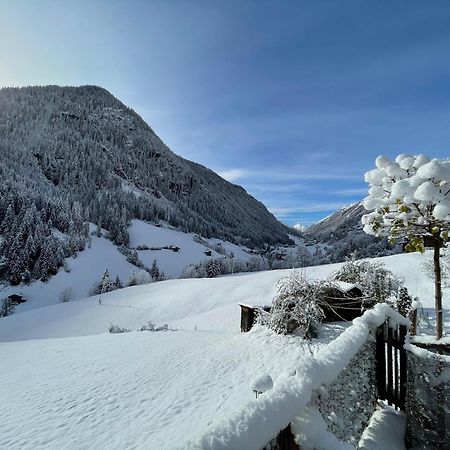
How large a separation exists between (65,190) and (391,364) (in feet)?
426

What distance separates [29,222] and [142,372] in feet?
216

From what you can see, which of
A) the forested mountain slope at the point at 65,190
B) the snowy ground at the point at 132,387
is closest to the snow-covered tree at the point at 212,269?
the forested mountain slope at the point at 65,190

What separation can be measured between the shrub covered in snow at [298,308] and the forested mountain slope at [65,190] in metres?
57.7

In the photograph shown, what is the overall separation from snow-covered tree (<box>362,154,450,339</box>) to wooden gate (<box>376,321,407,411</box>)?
5.55 feet

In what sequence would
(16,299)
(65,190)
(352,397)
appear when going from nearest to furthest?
1. (352,397)
2. (16,299)
3. (65,190)

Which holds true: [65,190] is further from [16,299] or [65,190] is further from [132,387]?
[132,387]

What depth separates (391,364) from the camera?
181 inches

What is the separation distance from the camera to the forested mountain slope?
6369cm

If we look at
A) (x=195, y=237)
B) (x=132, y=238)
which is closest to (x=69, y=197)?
(x=132, y=238)

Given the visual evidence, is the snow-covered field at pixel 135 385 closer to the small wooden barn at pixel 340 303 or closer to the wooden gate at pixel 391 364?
the small wooden barn at pixel 340 303

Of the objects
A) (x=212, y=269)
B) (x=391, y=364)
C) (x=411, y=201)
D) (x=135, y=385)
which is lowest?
(x=135, y=385)

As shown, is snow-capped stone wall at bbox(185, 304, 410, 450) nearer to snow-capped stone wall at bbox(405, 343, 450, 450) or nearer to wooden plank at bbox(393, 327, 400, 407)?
snow-capped stone wall at bbox(405, 343, 450, 450)

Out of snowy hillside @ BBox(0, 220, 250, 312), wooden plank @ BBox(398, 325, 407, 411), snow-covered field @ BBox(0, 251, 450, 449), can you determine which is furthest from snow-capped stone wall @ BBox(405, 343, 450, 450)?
snowy hillside @ BBox(0, 220, 250, 312)

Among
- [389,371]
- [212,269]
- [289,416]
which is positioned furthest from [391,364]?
[212,269]
